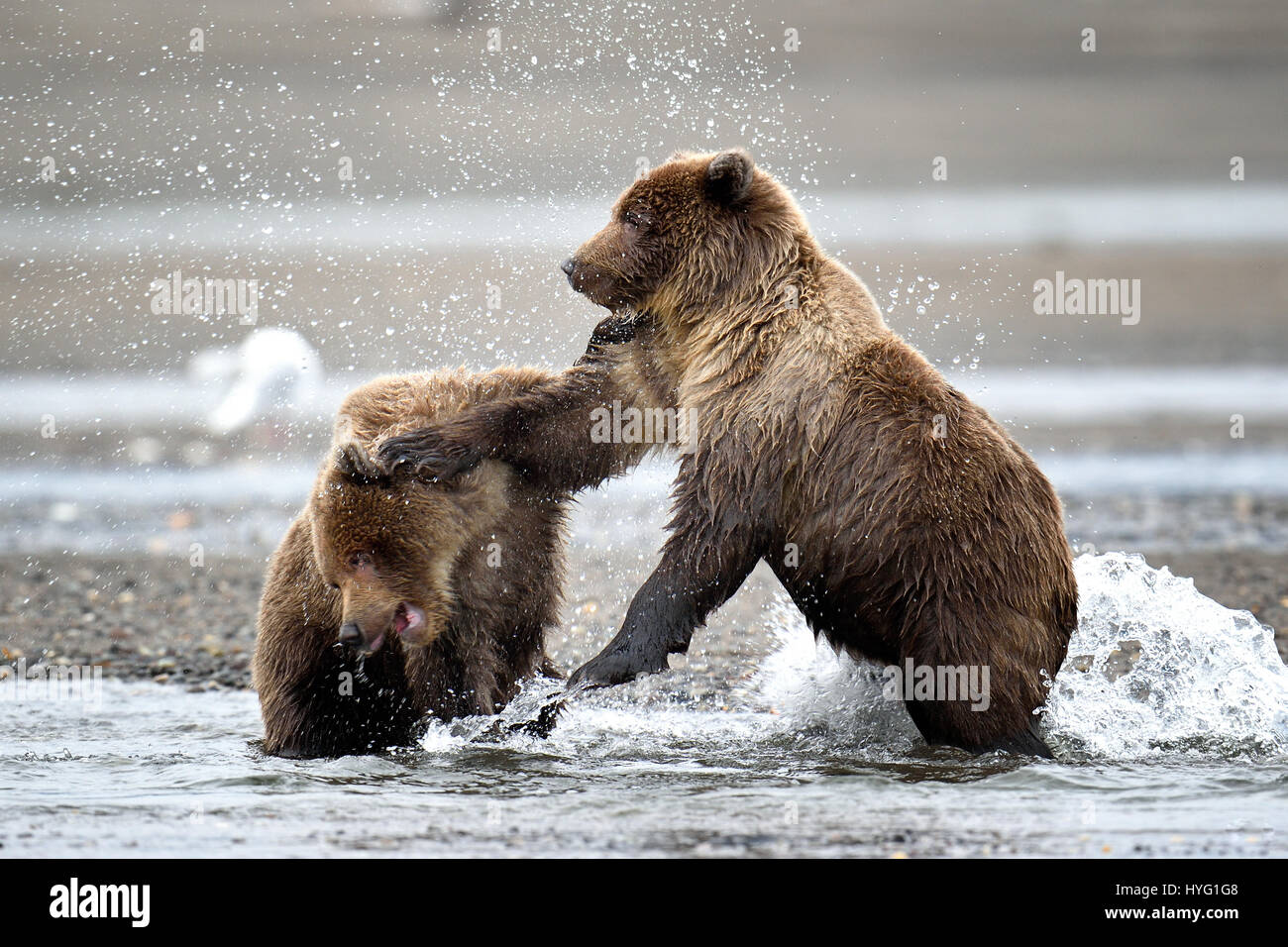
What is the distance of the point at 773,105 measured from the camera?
2423cm

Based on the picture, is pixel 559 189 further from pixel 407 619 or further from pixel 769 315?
pixel 407 619

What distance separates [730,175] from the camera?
20.8 feet

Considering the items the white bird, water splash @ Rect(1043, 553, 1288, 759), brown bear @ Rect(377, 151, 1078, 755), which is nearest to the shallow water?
water splash @ Rect(1043, 553, 1288, 759)

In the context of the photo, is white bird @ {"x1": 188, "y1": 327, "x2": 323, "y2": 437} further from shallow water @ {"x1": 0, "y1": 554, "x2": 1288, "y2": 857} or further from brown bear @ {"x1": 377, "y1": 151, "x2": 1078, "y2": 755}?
brown bear @ {"x1": 377, "y1": 151, "x2": 1078, "y2": 755}

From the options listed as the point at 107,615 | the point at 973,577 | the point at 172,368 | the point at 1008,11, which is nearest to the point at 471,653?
the point at 973,577

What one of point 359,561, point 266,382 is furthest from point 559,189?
point 359,561

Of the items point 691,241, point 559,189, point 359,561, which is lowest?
point 359,561

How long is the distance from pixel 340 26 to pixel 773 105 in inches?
263

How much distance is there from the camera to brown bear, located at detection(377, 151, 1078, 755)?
19.6 feet

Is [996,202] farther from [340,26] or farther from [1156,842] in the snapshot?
[1156,842]

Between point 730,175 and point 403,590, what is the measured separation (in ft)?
6.54

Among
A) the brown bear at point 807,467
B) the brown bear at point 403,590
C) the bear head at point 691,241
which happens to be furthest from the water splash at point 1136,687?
the bear head at point 691,241

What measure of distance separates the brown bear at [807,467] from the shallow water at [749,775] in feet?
1.34

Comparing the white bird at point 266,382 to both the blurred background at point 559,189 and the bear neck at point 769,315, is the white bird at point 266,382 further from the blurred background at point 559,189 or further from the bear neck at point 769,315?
the bear neck at point 769,315
